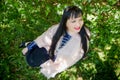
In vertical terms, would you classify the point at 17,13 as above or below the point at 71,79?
above

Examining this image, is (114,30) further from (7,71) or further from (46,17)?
(7,71)

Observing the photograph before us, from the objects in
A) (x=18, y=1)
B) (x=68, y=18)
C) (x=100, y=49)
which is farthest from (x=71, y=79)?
(x=18, y=1)

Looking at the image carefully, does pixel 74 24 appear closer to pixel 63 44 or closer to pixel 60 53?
pixel 63 44

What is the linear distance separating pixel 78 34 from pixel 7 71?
145cm

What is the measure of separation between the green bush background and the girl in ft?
0.75

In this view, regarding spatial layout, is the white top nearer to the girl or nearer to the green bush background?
the girl

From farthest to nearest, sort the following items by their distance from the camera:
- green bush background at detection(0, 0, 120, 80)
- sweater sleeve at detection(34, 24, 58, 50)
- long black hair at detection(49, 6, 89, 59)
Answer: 1. green bush background at detection(0, 0, 120, 80)
2. sweater sleeve at detection(34, 24, 58, 50)
3. long black hair at detection(49, 6, 89, 59)

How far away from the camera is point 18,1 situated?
6410mm

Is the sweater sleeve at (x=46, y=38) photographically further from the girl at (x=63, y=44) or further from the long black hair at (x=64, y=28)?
the long black hair at (x=64, y=28)

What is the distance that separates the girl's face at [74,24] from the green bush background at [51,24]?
992mm

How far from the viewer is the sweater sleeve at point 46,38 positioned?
506 cm

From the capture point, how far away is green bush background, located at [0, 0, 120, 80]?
5473mm

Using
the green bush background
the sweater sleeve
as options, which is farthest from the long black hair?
the green bush background

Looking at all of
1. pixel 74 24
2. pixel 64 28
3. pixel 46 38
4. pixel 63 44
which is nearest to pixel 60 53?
pixel 63 44
